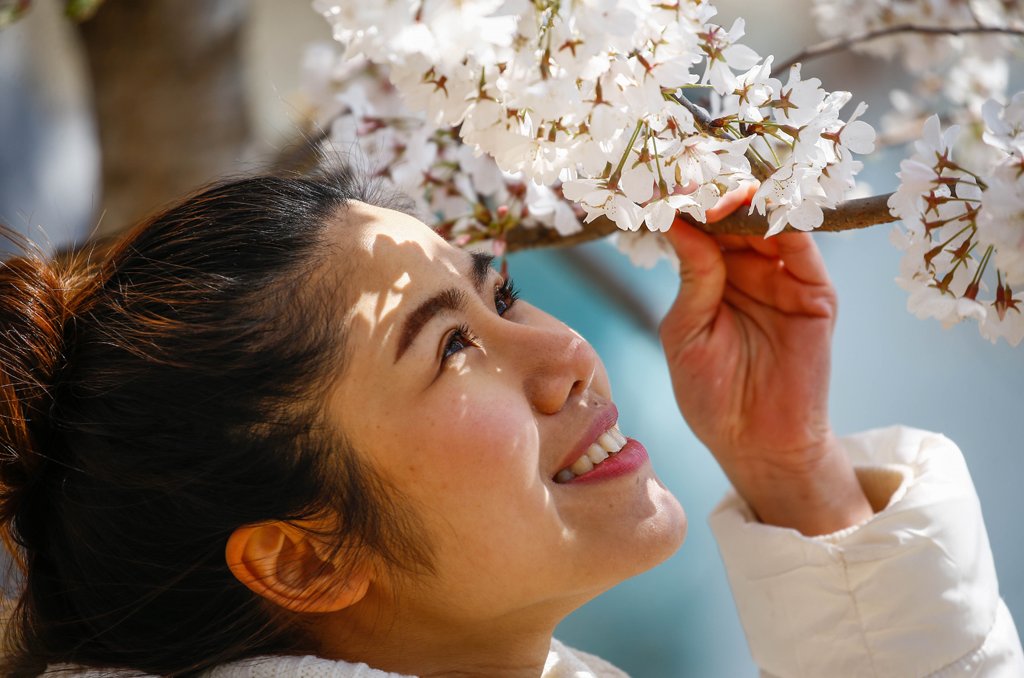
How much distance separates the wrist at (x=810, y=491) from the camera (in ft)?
2.92

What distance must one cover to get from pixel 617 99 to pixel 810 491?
1.72 feet

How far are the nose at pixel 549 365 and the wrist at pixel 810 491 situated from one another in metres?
0.32

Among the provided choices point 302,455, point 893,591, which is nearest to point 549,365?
point 302,455

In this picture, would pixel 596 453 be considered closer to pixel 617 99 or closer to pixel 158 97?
pixel 617 99

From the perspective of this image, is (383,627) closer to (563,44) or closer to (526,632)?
(526,632)

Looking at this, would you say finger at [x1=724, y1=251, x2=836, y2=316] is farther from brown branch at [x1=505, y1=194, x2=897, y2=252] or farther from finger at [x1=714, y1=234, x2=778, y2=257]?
brown branch at [x1=505, y1=194, x2=897, y2=252]

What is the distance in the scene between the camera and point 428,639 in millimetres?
688

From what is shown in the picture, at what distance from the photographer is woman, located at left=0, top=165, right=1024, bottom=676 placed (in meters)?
0.62

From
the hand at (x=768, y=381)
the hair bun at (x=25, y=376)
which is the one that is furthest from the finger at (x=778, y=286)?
the hair bun at (x=25, y=376)

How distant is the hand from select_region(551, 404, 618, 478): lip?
247 mm

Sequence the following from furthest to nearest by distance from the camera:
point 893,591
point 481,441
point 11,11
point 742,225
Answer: point 11,11 → point 893,591 → point 742,225 → point 481,441

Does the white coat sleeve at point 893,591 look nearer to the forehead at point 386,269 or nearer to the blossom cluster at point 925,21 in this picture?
the forehead at point 386,269

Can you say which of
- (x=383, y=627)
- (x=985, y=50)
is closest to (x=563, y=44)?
(x=383, y=627)

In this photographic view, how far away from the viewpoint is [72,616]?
27.8 inches
